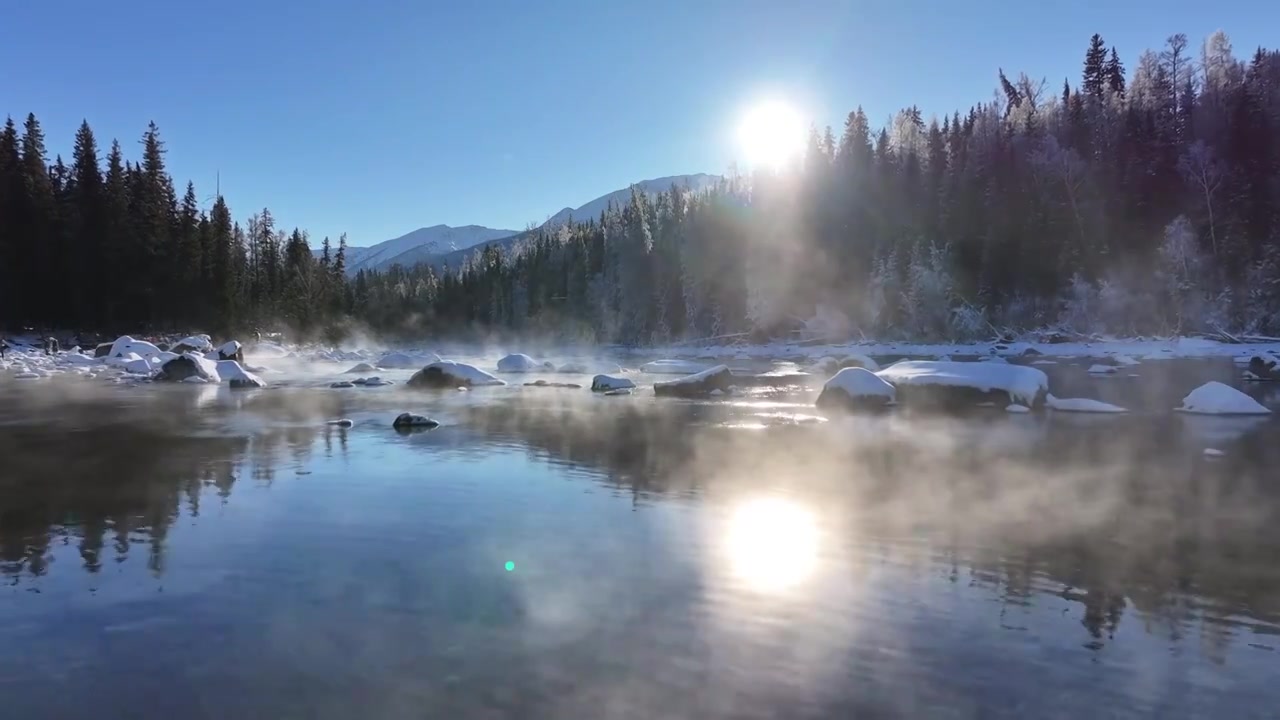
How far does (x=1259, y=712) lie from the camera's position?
18.7ft

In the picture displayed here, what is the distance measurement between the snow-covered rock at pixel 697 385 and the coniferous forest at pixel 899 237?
5062 centimetres

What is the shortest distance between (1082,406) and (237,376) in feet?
136

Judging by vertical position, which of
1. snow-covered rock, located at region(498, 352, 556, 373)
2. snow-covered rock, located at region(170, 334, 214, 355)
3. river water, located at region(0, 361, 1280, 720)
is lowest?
river water, located at region(0, 361, 1280, 720)

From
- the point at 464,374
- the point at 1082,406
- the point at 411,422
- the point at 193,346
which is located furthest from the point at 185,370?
the point at 1082,406

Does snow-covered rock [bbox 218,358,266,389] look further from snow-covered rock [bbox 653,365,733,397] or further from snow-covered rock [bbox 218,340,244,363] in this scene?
snow-covered rock [bbox 653,365,733,397]

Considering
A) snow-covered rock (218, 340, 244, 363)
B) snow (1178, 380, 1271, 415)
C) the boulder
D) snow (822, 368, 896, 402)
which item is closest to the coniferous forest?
snow-covered rock (218, 340, 244, 363)

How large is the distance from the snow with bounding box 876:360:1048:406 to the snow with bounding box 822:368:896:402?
1.57 metres

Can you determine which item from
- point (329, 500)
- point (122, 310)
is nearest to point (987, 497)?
point (329, 500)

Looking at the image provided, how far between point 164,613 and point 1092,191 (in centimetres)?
9187

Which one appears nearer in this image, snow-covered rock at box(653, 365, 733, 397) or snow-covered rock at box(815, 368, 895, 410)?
snow-covered rock at box(815, 368, 895, 410)

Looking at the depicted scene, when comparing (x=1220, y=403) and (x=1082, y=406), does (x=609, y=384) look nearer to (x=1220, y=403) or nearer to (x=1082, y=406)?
(x=1082, y=406)

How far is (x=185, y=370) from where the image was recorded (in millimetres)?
41062

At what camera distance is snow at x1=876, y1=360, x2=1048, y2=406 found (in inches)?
1123

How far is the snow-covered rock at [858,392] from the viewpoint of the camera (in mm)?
28469
